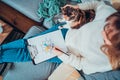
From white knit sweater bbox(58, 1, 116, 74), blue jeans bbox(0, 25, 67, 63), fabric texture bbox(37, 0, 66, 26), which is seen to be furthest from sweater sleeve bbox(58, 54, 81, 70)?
fabric texture bbox(37, 0, 66, 26)

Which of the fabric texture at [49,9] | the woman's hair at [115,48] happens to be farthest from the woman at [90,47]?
the fabric texture at [49,9]

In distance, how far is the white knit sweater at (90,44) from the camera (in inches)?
40.1

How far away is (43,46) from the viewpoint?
4.10 feet

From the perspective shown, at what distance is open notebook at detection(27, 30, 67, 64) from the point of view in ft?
4.07

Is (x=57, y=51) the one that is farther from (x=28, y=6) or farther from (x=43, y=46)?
(x=28, y=6)

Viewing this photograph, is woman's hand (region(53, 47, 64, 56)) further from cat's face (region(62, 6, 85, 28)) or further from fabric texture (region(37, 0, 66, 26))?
fabric texture (region(37, 0, 66, 26))

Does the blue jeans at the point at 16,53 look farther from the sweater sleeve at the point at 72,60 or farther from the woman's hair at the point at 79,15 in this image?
the woman's hair at the point at 79,15

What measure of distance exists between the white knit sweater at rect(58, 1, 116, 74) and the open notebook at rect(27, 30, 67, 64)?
0.06 meters

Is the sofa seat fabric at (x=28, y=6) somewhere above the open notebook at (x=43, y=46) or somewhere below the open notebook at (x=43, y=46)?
above

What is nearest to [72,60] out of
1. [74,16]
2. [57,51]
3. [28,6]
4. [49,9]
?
[57,51]

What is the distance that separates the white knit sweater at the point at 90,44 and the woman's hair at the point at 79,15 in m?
0.03

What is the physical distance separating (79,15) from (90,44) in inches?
9.2

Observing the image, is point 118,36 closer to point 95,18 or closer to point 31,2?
point 95,18

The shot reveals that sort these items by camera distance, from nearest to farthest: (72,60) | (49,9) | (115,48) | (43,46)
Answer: (115,48) < (72,60) < (43,46) < (49,9)
